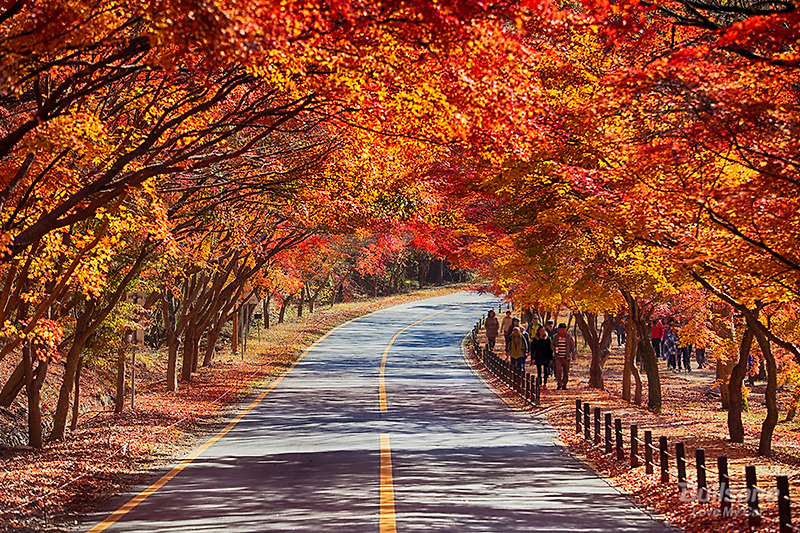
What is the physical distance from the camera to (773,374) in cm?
1830

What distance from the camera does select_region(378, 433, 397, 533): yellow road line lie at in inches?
365

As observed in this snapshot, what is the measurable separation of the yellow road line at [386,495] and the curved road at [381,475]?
17 millimetres

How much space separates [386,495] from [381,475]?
1554 millimetres

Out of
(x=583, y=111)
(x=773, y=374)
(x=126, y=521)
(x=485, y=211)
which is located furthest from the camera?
(x=485, y=211)

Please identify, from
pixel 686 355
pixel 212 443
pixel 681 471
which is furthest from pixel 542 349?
pixel 686 355

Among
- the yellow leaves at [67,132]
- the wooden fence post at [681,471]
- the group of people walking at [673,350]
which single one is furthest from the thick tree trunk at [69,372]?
the group of people walking at [673,350]

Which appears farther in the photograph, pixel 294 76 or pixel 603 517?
pixel 603 517

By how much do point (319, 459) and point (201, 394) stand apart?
10433 mm

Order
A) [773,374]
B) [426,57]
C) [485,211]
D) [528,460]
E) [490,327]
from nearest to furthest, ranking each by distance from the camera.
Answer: [426,57], [528,460], [773,374], [485,211], [490,327]

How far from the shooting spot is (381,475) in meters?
12.6

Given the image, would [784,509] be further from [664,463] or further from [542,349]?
[542,349]

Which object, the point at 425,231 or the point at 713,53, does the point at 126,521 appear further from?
the point at 425,231

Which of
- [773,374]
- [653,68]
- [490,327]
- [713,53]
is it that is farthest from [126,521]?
[490,327]

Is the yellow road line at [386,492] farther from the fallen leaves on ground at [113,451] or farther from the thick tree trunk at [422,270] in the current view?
the thick tree trunk at [422,270]
